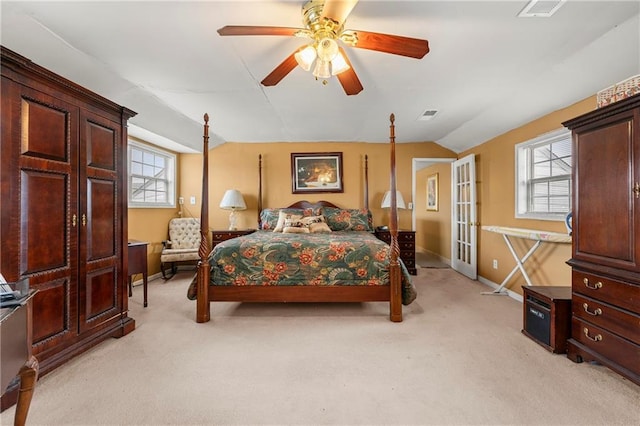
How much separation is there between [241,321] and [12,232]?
175 centimetres

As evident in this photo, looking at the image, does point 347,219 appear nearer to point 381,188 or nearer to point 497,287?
point 381,188

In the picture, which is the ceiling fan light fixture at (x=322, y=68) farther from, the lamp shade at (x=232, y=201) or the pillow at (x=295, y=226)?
the lamp shade at (x=232, y=201)

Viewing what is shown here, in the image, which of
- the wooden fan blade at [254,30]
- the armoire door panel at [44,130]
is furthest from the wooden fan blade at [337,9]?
the armoire door panel at [44,130]

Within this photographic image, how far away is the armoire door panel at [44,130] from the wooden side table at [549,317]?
3.61 metres

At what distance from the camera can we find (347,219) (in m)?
4.32

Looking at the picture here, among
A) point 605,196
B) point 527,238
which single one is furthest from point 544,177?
point 605,196

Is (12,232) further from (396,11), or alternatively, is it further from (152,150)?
(152,150)

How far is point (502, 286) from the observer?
3.39 m

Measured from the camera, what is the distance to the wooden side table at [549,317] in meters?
2.00

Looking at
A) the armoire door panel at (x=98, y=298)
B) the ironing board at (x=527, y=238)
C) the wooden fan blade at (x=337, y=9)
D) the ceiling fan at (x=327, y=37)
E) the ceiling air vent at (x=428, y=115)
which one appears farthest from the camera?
the ceiling air vent at (x=428, y=115)

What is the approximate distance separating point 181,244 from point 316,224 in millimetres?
2280

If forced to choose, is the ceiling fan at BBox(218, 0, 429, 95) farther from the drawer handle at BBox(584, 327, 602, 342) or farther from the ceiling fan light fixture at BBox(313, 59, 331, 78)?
the drawer handle at BBox(584, 327, 602, 342)

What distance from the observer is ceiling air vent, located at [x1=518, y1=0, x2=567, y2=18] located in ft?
5.23

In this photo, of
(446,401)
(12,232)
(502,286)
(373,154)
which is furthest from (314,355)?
(373,154)
